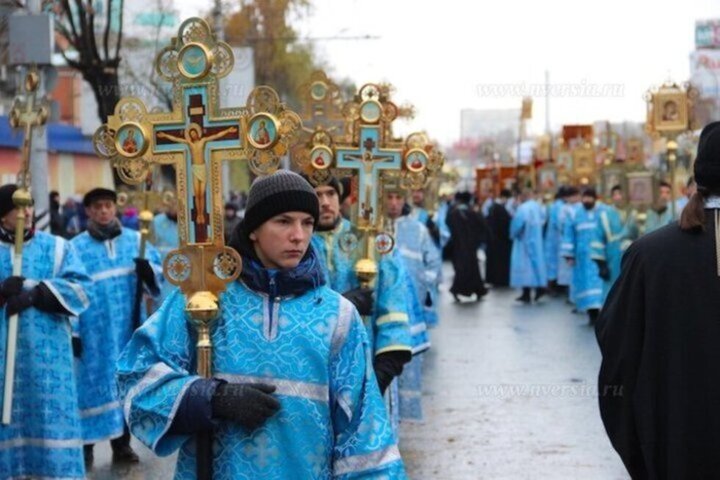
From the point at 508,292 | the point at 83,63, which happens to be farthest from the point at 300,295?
the point at 508,292

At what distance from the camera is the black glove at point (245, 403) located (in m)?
3.99

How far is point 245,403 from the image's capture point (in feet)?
13.1

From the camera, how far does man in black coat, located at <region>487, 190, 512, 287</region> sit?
26875 millimetres

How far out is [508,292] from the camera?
26.1m

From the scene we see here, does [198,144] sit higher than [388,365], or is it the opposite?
[198,144]

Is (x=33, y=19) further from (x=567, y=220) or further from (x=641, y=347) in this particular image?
(x=567, y=220)

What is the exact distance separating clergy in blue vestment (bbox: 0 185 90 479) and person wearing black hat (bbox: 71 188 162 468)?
1425 millimetres

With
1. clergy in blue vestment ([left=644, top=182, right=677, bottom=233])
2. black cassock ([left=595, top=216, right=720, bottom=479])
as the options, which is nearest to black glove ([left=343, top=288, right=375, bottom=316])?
black cassock ([left=595, top=216, right=720, bottom=479])

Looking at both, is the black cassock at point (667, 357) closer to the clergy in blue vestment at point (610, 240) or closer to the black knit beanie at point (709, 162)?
the black knit beanie at point (709, 162)

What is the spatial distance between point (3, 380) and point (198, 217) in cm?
334

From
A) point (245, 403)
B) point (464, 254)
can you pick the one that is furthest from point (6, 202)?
point (464, 254)

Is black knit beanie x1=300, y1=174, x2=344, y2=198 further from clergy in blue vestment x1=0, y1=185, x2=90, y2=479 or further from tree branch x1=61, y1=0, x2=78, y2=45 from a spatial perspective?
tree branch x1=61, y1=0, x2=78, y2=45

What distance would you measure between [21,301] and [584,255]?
41.9 feet

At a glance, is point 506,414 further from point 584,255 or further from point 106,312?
point 584,255
